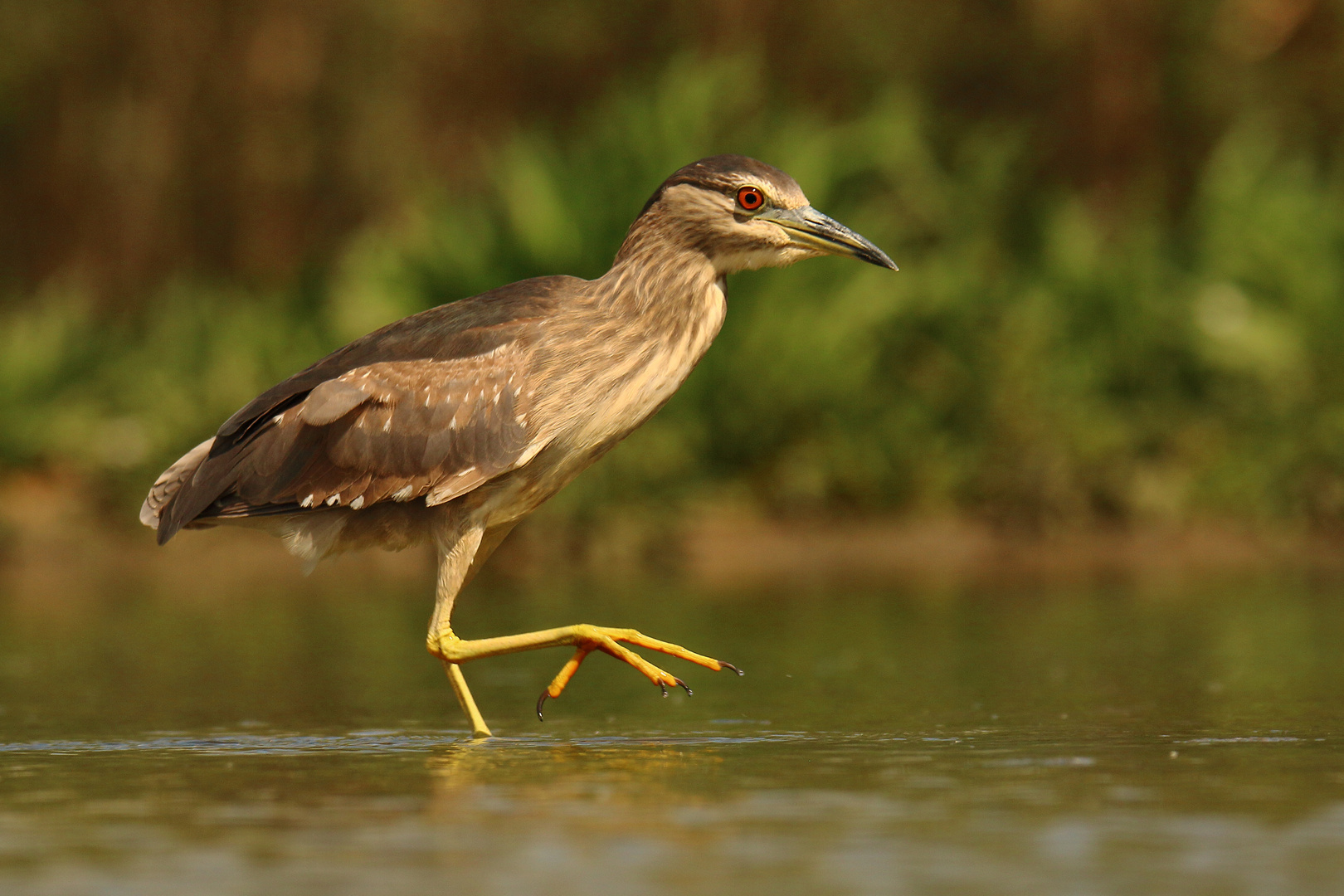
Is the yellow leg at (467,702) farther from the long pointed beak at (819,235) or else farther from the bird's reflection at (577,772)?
the long pointed beak at (819,235)

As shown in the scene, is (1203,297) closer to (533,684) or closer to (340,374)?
(533,684)

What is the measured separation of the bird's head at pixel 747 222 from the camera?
8.30 metres

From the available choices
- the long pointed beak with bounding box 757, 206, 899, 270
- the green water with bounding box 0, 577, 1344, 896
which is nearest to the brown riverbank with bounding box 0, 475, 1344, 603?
the green water with bounding box 0, 577, 1344, 896

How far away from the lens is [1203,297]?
16.9 meters

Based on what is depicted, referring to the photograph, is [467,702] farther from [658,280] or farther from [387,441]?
[658,280]

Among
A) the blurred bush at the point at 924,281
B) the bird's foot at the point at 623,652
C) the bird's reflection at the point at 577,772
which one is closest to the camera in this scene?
the bird's reflection at the point at 577,772

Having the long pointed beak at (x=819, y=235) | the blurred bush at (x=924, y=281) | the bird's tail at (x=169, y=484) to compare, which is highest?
the blurred bush at (x=924, y=281)

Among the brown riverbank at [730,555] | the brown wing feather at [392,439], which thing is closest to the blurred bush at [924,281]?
the brown riverbank at [730,555]

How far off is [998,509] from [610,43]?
39.0 ft

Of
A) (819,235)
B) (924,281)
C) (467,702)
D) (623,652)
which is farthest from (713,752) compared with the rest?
(924,281)

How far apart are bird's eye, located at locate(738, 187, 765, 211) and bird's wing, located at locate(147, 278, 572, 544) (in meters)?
0.85

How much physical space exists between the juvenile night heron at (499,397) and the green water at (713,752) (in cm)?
81

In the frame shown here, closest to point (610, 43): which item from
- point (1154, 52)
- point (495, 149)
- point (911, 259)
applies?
point (495, 149)

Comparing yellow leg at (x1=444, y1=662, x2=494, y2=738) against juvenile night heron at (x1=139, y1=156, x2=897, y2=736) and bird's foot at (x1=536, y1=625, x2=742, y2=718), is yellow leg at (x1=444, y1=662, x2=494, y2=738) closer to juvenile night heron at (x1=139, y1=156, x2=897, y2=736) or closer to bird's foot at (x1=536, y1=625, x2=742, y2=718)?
juvenile night heron at (x1=139, y1=156, x2=897, y2=736)
